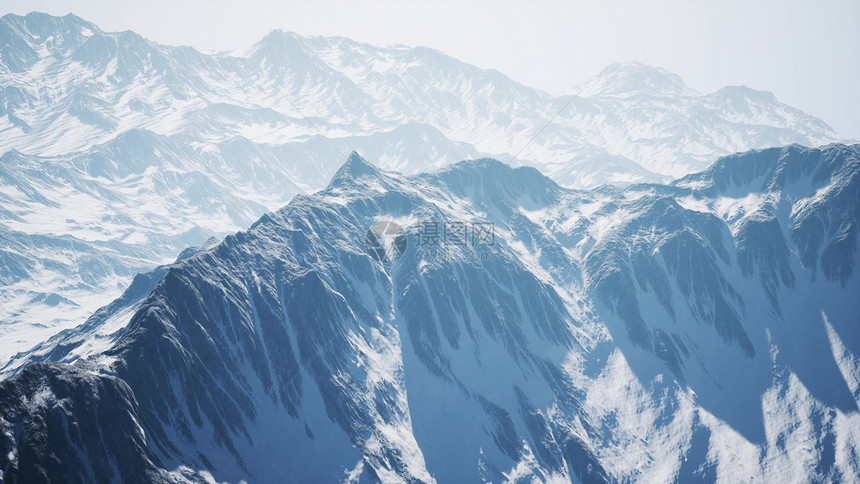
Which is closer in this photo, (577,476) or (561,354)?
(577,476)

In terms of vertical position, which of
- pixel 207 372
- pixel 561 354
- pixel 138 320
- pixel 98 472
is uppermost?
pixel 561 354

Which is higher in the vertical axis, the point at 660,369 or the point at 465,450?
the point at 660,369

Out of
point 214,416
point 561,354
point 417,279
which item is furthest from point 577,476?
point 214,416

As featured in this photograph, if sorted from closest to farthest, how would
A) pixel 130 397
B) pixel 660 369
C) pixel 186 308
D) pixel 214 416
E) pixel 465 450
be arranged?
pixel 130 397 → pixel 214 416 → pixel 186 308 → pixel 465 450 → pixel 660 369

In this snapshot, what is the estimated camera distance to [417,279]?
641 ft

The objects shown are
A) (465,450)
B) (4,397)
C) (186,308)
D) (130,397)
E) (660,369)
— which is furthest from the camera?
(660,369)

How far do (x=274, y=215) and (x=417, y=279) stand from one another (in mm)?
52856

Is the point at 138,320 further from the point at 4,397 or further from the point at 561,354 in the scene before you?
the point at 561,354

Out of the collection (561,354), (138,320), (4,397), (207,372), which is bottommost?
(4,397)

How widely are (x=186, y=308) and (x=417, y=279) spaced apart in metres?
76.3

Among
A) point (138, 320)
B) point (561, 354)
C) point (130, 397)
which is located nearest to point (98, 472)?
point (130, 397)

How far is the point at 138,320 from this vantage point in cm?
13288

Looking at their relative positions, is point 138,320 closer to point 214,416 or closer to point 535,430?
point 214,416

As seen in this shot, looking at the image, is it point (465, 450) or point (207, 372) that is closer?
point (207, 372)
